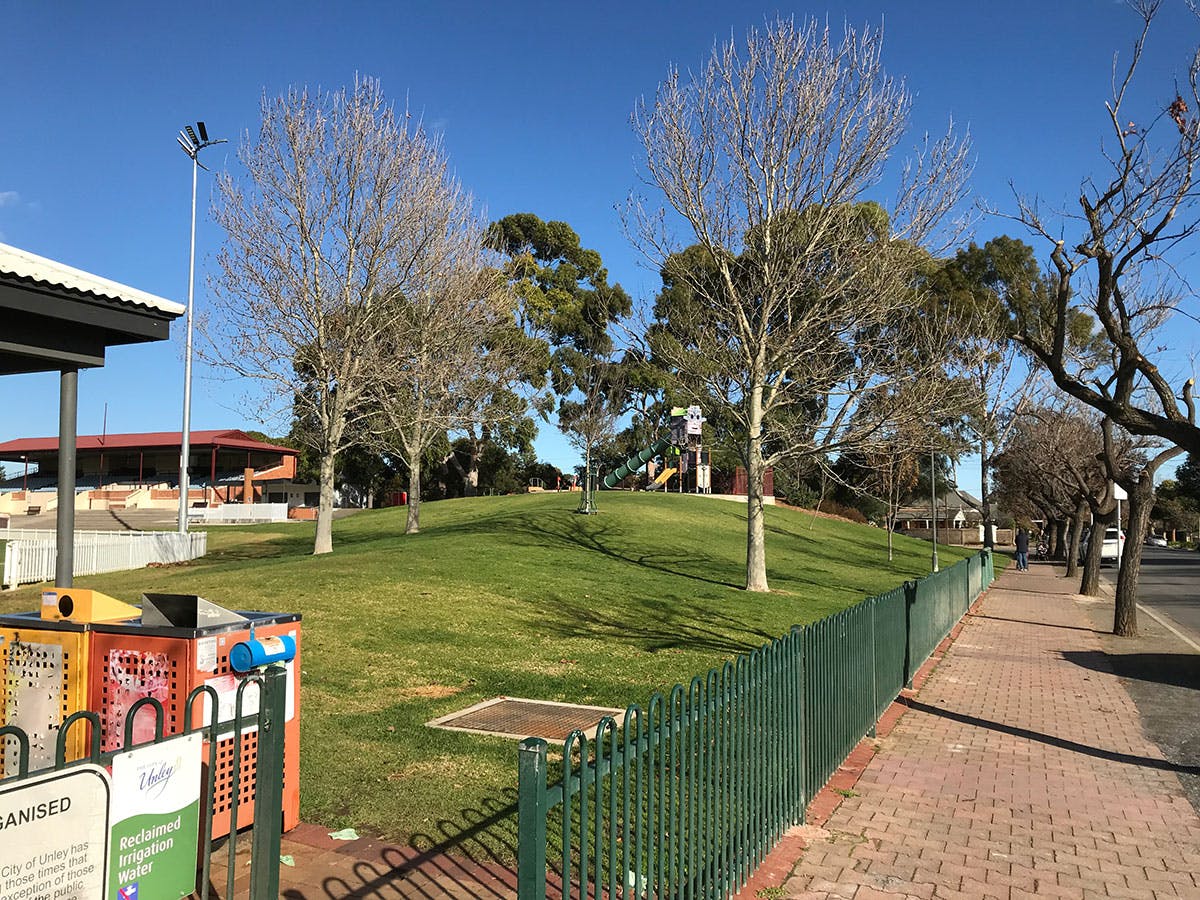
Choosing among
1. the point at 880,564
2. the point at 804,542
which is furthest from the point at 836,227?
the point at 804,542

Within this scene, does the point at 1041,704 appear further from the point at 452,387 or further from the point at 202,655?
the point at 452,387

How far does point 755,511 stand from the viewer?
18.8m

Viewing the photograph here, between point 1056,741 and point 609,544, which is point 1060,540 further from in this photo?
point 1056,741

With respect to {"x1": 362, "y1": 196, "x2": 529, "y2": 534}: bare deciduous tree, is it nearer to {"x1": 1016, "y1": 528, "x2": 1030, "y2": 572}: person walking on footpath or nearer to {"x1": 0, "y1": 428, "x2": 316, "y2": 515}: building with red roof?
{"x1": 1016, "y1": 528, "x2": 1030, "y2": 572}: person walking on footpath

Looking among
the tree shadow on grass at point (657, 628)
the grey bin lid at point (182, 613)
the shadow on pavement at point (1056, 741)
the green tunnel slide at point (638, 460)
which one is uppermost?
the green tunnel slide at point (638, 460)

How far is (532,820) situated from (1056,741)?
24.3ft

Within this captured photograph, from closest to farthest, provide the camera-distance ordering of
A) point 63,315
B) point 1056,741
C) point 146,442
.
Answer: point 63,315 → point 1056,741 → point 146,442

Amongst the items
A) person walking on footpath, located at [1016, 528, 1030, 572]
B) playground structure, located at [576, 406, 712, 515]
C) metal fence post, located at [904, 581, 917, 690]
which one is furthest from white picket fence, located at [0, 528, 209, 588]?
person walking on footpath, located at [1016, 528, 1030, 572]

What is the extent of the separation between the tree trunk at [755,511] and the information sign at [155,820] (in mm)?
16259

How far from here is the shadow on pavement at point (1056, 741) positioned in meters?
7.57

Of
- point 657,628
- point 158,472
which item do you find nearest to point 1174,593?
point 657,628

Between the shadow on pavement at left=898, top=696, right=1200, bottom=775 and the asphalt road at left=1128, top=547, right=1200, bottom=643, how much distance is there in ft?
30.4

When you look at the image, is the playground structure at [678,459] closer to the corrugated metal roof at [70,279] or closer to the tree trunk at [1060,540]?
the tree trunk at [1060,540]

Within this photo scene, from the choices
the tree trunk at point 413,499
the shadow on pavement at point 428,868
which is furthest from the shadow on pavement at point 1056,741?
the tree trunk at point 413,499
